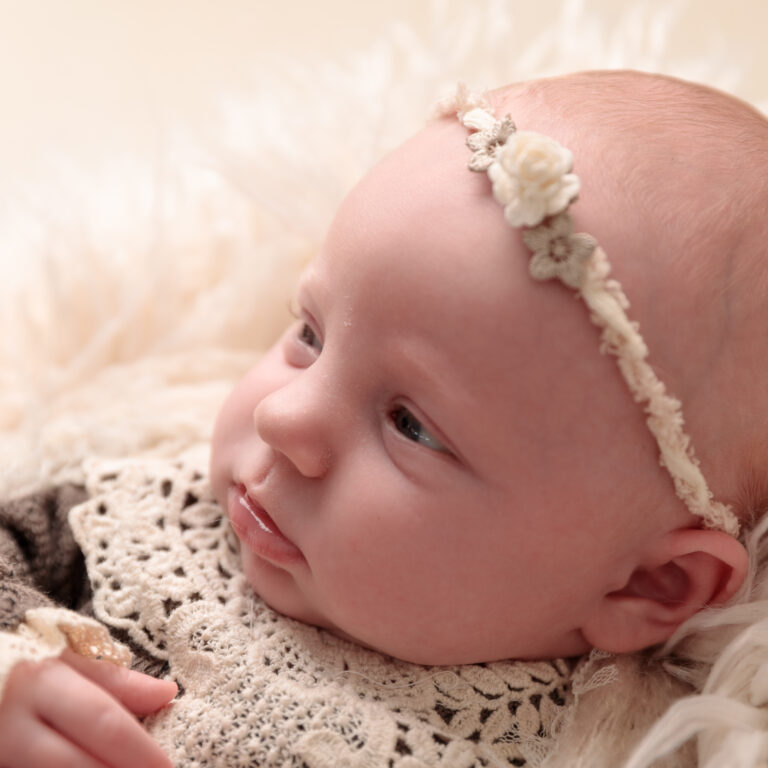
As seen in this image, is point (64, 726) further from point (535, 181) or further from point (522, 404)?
point (535, 181)

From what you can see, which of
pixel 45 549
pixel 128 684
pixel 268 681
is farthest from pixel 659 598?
pixel 45 549

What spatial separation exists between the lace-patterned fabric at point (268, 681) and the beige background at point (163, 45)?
768mm

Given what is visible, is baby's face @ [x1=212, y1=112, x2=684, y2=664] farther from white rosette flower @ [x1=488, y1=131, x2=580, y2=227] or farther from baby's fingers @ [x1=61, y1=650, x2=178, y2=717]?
baby's fingers @ [x1=61, y1=650, x2=178, y2=717]

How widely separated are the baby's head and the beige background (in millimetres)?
753

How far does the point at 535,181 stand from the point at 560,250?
0.06 metres

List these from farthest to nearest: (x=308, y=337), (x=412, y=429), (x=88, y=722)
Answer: (x=308, y=337) < (x=412, y=429) < (x=88, y=722)

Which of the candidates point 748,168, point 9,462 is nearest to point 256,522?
point 9,462

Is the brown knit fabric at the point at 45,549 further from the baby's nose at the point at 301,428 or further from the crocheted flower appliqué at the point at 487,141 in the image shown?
the crocheted flower appliqué at the point at 487,141

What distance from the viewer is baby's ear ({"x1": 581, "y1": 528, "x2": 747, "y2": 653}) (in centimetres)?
95

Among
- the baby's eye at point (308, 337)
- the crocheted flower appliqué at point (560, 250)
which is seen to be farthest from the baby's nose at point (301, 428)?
the crocheted flower appliqué at point (560, 250)

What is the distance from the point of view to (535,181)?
0.85 m

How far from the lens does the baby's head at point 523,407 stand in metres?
0.87

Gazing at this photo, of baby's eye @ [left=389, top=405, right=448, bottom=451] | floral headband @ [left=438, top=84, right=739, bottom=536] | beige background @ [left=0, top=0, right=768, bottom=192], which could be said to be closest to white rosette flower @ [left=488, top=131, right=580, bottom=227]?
floral headband @ [left=438, top=84, right=739, bottom=536]

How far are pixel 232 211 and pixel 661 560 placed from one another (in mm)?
777
